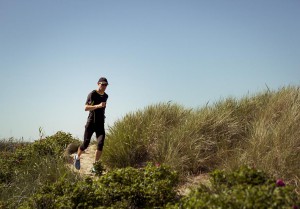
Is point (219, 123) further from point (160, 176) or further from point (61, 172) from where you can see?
point (61, 172)

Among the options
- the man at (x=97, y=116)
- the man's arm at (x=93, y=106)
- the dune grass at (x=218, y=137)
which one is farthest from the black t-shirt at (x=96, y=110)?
the dune grass at (x=218, y=137)

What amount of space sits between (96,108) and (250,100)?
4.87 m

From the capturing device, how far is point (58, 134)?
12.8 m


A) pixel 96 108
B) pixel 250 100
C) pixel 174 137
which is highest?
pixel 250 100

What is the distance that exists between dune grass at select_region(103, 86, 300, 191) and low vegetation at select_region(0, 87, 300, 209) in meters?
0.02

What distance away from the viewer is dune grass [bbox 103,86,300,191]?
6504mm

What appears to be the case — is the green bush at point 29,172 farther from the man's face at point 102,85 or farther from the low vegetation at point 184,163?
the man's face at point 102,85

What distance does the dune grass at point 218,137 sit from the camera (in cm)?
650

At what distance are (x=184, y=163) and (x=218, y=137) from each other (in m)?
1.32

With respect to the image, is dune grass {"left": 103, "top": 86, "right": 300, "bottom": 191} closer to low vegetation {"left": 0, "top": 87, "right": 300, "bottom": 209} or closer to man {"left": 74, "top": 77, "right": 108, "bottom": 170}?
low vegetation {"left": 0, "top": 87, "right": 300, "bottom": 209}

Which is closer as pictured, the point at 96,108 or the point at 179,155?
the point at 179,155

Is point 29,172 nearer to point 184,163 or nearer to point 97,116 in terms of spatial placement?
point 97,116

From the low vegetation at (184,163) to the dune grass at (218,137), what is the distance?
0.02m

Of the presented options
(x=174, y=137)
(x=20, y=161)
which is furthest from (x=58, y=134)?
(x=174, y=137)
